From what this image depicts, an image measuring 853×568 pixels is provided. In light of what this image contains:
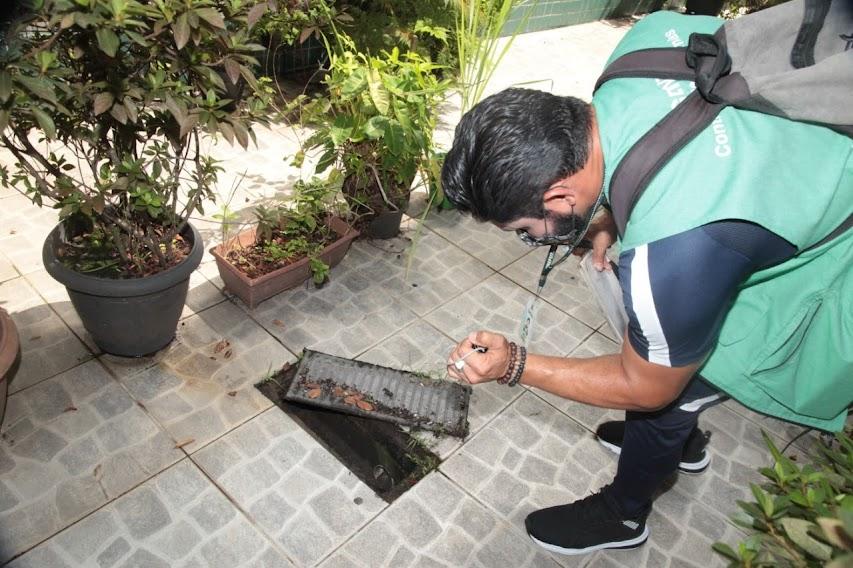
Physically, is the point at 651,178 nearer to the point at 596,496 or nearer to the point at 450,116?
the point at 596,496

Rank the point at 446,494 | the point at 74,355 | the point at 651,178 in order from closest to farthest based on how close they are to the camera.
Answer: the point at 651,178
the point at 446,494
the point at 74,355

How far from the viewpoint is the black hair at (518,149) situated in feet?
4.56

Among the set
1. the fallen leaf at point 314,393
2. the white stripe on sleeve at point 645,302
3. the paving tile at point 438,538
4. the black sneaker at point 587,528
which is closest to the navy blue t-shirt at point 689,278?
the white stripe on sleeve at point 645,302

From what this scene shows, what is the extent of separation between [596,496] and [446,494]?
589 mm

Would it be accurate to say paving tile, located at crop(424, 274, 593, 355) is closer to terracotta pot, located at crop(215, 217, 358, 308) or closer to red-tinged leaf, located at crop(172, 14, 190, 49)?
terracotta pot, located at crop(215, 217, 358, 308)

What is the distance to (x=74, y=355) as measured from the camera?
8.65ft

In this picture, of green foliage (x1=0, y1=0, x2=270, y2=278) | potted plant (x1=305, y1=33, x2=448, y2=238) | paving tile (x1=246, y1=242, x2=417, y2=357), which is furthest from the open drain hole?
potted plant (x1=305, y1=33, x2=448, y2=238)

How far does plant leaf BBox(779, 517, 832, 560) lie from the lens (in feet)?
2.85

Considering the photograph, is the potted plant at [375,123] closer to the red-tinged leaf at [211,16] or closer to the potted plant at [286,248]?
the potted plant at [286,248]

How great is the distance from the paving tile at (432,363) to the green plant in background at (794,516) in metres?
1.60

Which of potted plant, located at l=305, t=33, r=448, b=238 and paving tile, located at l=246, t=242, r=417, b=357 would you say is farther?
paving tile, located at l=246, t=242, r=417, b=357

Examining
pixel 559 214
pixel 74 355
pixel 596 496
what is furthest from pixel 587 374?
pixel 74 355

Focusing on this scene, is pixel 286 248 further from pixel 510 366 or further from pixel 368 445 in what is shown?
pixel 510 366

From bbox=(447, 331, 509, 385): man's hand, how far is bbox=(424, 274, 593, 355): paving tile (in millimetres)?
1219
